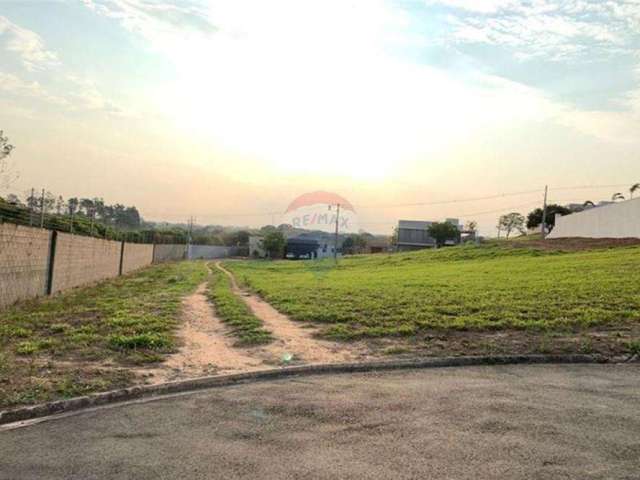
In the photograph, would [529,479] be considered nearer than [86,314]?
Yes

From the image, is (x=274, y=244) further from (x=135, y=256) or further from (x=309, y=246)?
(x=135, y=256)

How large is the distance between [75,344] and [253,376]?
10.8 feet

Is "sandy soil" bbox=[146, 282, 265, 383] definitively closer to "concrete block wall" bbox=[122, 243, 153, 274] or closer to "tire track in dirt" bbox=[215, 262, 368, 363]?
"tire track in dirt" bbox=[215, 262, 368, 363]

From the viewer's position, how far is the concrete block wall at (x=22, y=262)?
12789 mm

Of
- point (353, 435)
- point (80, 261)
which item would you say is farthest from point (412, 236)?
point (353, 435)

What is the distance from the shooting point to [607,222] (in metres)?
39.3

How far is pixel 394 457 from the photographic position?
4117 mm

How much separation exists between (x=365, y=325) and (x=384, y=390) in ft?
13.7

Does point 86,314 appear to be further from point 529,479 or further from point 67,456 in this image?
point 529,479

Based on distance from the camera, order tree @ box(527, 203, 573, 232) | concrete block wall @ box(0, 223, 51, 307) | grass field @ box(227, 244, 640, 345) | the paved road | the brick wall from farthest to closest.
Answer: tree @ box(527, 203, 573, 232) → the brick wall → concrete block wall @ box(0, 223, 51, 307) → grass field @ box(227, 244, 640, 345) → the paved road

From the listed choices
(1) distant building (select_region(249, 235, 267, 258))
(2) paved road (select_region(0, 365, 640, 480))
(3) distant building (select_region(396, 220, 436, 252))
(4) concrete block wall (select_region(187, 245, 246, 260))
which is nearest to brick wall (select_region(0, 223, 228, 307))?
(2) paved road (select_region(0, 365, 640, 480))

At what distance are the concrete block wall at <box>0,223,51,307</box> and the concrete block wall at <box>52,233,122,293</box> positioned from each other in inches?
48.6

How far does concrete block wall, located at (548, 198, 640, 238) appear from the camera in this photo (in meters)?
34.3

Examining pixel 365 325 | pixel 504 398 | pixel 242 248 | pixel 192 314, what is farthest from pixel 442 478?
pixel 242 248
